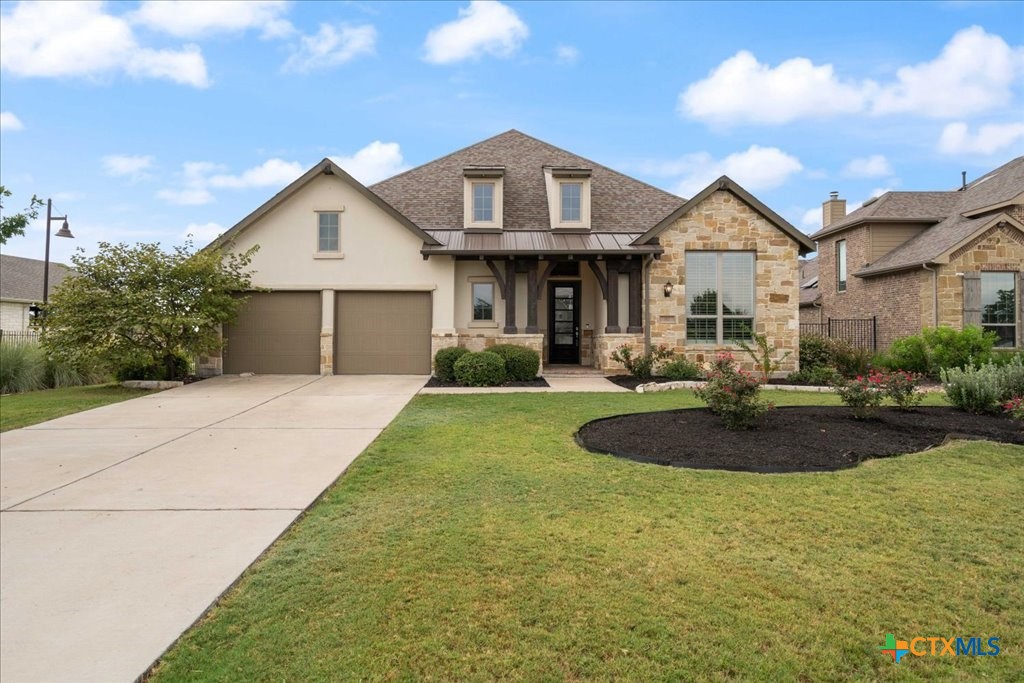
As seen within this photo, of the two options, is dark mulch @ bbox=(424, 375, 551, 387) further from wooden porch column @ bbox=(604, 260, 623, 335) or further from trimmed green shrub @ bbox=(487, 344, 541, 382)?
wooden porch column @ bbox=(604, 260, 623, 335)

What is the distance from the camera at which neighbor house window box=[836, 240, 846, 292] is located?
22.2m

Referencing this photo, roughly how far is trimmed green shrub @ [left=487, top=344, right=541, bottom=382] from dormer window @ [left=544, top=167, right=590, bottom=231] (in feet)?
14.1

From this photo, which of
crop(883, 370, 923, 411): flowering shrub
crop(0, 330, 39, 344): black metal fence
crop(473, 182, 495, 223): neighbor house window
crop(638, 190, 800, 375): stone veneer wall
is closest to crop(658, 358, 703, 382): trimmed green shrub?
crop(638, 190, 800, 375): stone veneer wall

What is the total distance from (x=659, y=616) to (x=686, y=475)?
261 cm

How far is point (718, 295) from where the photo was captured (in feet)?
48.2

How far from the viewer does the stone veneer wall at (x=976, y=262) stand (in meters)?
16.4

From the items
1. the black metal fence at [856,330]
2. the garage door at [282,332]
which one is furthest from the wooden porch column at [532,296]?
the black metal fence at [856,330]

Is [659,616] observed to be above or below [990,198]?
below

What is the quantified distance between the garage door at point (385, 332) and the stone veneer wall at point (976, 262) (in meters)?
15.8

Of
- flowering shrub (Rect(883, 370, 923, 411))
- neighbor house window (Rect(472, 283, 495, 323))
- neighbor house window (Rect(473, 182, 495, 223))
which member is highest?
neighbor house window (Rect(473, 182, 495, 223))

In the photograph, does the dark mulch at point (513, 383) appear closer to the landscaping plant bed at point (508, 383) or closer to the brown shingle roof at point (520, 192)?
Result: the landscaping plant bed at point (508, 383)

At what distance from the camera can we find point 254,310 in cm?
1495

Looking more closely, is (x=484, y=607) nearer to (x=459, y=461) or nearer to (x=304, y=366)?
(x=459, y=461)

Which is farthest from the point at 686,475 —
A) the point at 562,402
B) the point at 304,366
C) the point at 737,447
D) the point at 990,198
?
the point at 990,198
